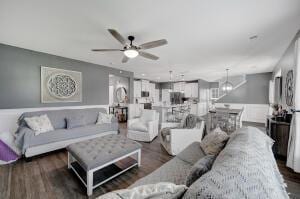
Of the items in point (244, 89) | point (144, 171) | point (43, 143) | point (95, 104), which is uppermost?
point (244, 89)

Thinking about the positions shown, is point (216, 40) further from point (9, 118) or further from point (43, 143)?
point (9, 118)

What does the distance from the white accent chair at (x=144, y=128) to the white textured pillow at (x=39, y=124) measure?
2012 millimetres

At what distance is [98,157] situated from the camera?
1866mm

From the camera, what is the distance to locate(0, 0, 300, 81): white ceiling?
67.2 inches

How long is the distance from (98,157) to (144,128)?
2001 mm

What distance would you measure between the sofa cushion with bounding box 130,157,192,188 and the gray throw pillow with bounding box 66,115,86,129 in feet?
9.35

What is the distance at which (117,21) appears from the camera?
206cm

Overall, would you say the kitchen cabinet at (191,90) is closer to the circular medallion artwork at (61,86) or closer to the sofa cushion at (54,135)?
the sofa cushion at (54,135)

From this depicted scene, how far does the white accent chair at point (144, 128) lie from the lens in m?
3.78

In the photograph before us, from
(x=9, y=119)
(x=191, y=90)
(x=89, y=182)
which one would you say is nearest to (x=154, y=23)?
(x=89, y=182)

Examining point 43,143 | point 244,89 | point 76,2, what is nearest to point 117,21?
point 76,2

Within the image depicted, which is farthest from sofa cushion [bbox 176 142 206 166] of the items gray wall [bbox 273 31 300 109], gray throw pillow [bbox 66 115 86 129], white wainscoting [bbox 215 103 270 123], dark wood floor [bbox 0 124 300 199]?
white wainscoting [bbox 215 103 270 123]

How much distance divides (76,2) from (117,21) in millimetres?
579

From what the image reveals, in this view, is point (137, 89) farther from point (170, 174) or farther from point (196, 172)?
point (196, 172)
